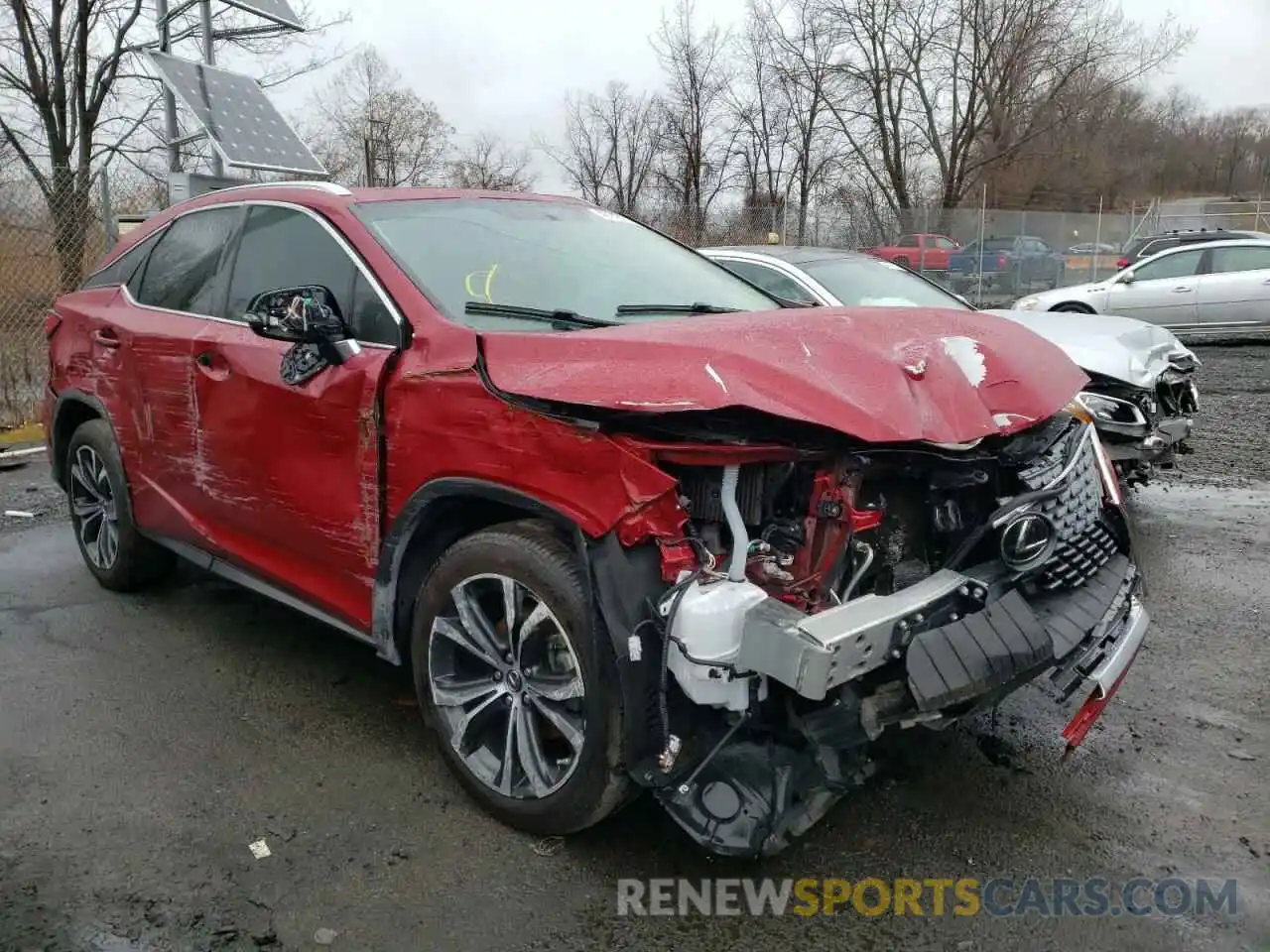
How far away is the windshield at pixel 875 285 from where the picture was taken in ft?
22.5

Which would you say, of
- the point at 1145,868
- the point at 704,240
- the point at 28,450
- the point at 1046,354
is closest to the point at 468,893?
the point at 1145,868

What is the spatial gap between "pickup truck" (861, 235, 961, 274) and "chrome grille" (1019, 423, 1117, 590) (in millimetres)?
19788

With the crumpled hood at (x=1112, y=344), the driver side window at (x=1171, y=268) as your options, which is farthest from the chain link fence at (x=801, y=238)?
the crumpled hood at (x=1112, y=344)

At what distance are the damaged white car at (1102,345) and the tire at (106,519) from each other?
3.39 m

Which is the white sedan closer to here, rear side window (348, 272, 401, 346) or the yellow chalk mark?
the yellow chalk mark

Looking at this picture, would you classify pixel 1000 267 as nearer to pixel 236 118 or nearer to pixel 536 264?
pixel 236 118

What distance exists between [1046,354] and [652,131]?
36.5 metres

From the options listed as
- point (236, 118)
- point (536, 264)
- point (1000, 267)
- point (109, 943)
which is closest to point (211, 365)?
point (536, 264)

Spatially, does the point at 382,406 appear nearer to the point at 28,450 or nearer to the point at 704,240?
the point at 28,450

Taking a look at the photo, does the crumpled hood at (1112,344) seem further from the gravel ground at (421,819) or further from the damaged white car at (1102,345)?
the gravel ground at (421,819)

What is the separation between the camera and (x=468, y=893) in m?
2.61

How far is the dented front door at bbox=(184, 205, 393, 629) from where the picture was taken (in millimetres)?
3133

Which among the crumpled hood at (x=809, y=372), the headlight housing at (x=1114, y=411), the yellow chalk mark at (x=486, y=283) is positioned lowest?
the headlight housing at (x=1114, y=411)

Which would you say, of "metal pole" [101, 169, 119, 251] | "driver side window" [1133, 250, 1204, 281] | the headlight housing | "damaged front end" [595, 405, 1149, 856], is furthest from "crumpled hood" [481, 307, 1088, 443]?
"driver side window" [1133, 250, 1204, 281]
